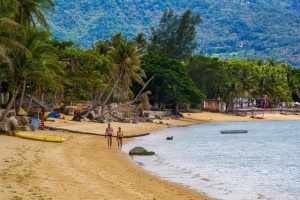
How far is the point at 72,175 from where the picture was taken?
20.4 m

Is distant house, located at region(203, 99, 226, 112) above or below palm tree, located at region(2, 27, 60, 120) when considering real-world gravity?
below

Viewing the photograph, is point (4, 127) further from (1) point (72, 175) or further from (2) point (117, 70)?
(2) point (117, 70)

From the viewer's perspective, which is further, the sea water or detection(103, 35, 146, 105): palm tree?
detection(103, 35, 146, 105): palm tree

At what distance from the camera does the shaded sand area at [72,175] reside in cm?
1631

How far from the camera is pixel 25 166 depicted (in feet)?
69.6

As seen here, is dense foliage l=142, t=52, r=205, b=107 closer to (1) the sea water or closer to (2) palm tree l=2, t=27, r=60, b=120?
(1) the sea water

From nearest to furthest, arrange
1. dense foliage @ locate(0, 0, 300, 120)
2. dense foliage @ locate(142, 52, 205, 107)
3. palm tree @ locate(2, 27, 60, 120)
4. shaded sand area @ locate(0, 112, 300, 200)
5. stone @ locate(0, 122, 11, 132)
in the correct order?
shaded sand area @ locate(0, 112, 300, 200)
stone @ locate(0, 122, 11, 132)
palm tree @ locate(2, 27, 60, 120)
dense foliage @ locate(0, 0, 300, 120)
dense foliage @ locate(142, 52, 205, 107)

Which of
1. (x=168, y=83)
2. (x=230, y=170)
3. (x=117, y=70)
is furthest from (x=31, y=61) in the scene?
(x=168, y=83)

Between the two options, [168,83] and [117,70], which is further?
[168,83]

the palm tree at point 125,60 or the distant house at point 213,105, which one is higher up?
the palm tree at point 125,60

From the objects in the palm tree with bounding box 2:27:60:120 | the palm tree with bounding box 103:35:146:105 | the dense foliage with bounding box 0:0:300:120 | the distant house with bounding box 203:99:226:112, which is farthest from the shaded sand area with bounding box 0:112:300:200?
the distant house with bounding box 203:99:226:112

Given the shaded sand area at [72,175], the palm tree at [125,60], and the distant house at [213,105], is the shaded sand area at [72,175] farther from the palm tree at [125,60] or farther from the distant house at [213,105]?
the distant house at [213,105]

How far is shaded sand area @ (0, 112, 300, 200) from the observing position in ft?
53.5

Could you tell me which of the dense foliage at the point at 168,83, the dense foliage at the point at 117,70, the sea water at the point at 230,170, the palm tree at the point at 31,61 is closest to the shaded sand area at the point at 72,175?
the sea water at the point at 230,170
